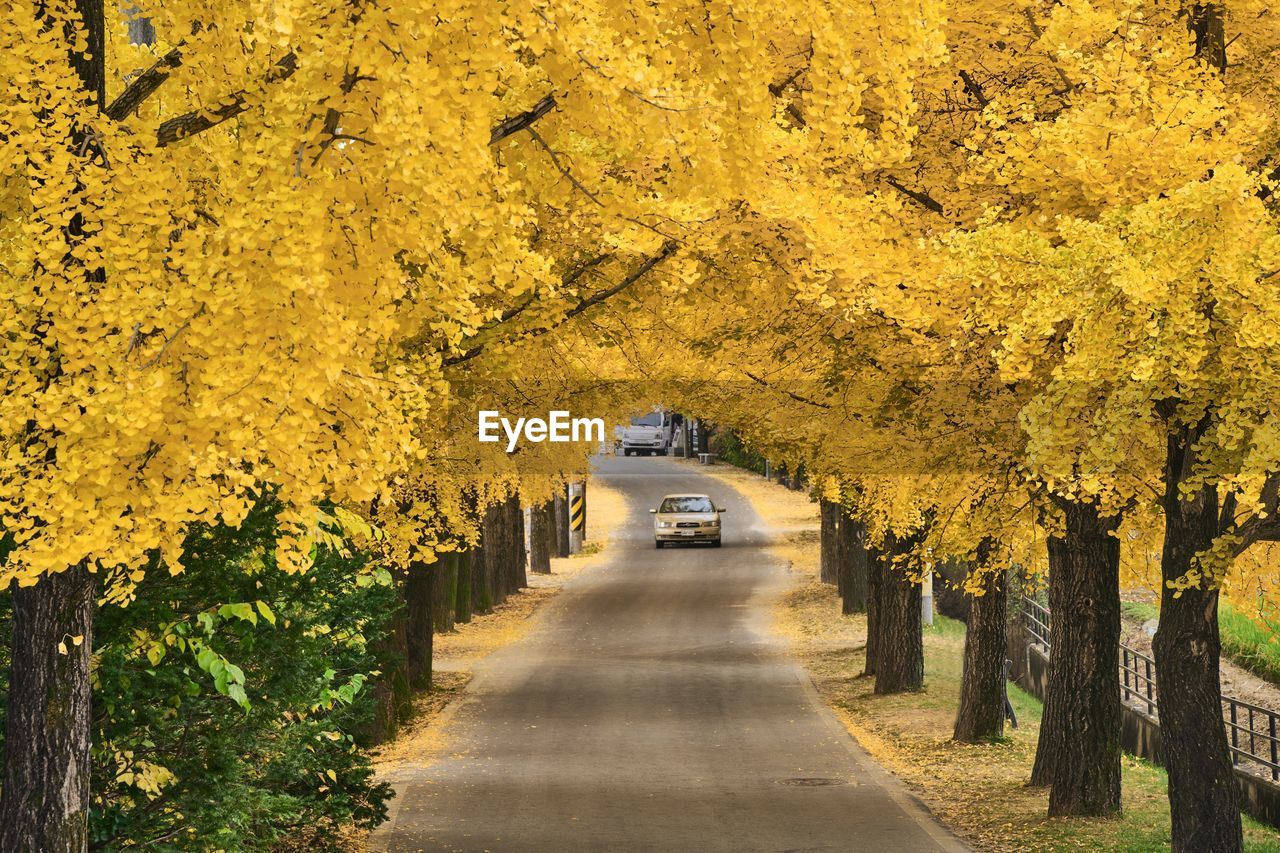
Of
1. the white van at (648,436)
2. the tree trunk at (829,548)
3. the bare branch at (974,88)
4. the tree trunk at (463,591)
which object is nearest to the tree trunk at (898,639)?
the bare branch at (974,88)

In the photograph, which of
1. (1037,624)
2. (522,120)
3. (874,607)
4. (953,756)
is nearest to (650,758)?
(953,756)

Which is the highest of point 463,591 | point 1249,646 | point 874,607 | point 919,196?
point 919,196

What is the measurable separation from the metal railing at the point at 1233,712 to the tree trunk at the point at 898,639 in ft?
6.46

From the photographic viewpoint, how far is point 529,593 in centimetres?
4206

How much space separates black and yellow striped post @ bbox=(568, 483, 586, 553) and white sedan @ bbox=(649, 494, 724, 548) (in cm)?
236

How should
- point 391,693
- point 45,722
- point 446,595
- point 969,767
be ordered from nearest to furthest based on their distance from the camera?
point 45,722, point 969,767, point 391,693, point 446,595

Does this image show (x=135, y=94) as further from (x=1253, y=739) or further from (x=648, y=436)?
(x=648, y=436)

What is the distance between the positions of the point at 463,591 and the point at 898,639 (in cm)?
1468

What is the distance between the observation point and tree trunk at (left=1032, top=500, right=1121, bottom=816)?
48.0ft

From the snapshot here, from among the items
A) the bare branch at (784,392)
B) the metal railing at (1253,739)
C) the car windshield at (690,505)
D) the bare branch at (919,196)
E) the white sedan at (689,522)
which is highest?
the bare branch at (919,196)

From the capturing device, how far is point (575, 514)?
5181 cm

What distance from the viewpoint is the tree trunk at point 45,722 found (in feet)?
22.8

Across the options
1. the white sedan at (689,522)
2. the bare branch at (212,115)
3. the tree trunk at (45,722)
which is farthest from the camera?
the white sedan at (689,522)

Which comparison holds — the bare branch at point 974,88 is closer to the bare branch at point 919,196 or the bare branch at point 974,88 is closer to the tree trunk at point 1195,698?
the bare branch at point 919,196
